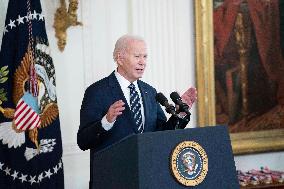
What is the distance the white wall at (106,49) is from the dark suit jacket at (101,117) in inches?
60.0

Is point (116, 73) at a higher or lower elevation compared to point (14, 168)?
higher

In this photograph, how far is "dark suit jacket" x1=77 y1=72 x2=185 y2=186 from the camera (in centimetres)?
279

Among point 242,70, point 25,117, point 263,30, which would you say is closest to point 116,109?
point 25,117

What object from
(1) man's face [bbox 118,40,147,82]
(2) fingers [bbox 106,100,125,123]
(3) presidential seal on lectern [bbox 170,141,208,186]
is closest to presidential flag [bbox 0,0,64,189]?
(1) man's face [bbox 118,40,147,82]

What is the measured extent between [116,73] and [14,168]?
1334 millimetres

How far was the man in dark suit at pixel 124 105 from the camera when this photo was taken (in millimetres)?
2867

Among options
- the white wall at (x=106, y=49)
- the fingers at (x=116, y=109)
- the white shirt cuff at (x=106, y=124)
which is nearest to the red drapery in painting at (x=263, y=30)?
the white wall at (x=106, y=49)

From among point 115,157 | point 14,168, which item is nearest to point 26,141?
point 14,168

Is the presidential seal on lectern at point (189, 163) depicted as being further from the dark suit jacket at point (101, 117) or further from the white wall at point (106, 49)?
the white wall at point (106, 49)

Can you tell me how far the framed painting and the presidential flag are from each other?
1750 millimetres

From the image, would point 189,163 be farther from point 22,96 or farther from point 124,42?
point 22,96

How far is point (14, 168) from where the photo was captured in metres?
3.83

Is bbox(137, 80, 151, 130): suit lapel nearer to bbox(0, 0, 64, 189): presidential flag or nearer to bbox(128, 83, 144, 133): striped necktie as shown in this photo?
bbox(128, 83, 144, 133): striped necktie

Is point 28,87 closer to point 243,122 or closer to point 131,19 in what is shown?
point 131,19
